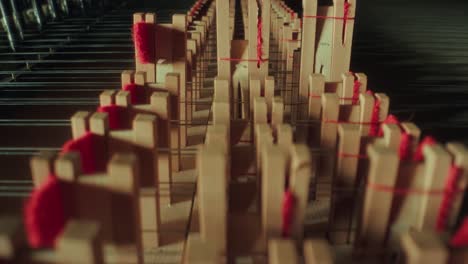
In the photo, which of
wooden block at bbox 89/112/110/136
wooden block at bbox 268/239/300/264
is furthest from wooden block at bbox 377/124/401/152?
wooden block at bbox 89/112/110/136

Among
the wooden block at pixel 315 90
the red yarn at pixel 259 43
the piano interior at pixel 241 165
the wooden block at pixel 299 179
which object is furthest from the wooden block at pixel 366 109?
the red yarn at pixel 259 43

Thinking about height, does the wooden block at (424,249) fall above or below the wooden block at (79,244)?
below

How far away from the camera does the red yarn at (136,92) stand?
0.80 m

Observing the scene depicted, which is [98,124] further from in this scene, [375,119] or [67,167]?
[375,119]

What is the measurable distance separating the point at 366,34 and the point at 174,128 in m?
1.72

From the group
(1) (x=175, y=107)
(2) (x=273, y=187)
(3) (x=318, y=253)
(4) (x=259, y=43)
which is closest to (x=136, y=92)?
(1) (x=175, y=107)

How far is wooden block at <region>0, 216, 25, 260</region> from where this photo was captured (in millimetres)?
390

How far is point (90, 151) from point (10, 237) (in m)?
0.21

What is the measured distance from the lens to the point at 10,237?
39 cm

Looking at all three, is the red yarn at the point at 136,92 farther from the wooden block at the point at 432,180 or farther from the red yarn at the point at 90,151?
the wooden block at the point at 432,180

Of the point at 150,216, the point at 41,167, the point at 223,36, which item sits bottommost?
the point at 150,216

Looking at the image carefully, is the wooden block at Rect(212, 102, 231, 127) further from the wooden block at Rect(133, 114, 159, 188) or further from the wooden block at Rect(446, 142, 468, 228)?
the wooden block at Rect(446, 142, 468, 228)

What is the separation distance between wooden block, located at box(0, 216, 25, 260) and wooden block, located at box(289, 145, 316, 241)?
0.27 metres

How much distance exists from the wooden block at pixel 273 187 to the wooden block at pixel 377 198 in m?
0.10
